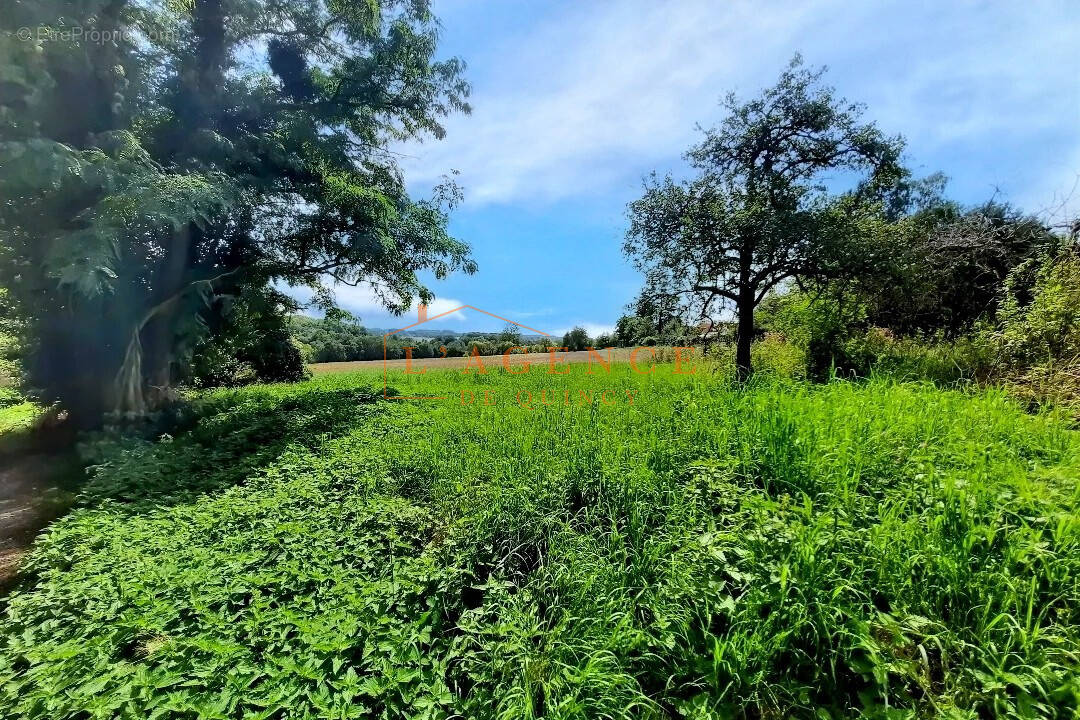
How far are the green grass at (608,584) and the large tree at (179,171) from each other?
14.9 feet

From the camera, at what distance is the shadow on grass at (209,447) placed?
13.1 feet

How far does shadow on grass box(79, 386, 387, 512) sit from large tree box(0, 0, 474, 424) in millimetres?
1695

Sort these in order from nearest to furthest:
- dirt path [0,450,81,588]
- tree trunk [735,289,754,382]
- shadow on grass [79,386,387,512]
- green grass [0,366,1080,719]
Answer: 1. green grass [0,366,1080,719]
2. dirt path [0,450,81,588]
3. shadow on grass [79,386,387,512]
4. tree trunk [735,289,754,382]

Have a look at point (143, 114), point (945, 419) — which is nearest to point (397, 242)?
point (143, 114)

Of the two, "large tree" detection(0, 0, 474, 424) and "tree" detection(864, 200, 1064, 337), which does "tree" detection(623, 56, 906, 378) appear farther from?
"large tree" detection(0, 0, 474, 424)

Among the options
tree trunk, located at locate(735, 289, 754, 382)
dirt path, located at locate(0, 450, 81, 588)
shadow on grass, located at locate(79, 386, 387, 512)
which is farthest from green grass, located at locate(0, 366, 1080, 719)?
tree trunk, located at locate(735, 289, 754, 382)

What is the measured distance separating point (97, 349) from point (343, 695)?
952cm

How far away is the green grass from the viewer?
155cm

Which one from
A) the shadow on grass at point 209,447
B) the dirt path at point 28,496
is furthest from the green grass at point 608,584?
the dirt path at point 28,496

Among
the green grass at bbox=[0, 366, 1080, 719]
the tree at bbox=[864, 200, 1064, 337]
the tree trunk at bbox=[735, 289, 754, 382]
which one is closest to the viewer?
the green grass at bbox=[0, 366, 1080, 719]

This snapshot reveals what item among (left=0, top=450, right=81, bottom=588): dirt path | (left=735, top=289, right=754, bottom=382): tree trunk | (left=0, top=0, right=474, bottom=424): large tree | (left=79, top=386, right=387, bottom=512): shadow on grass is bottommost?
(left=0, top=450, right=81, bottom=588): dirt path

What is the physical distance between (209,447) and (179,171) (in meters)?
4.73

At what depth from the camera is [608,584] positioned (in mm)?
2090

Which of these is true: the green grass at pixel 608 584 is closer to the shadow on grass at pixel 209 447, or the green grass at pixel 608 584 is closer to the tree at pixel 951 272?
the shadow on grass at pixel 209 447
